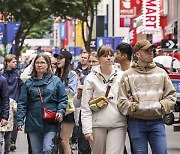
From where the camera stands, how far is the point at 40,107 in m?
9.63

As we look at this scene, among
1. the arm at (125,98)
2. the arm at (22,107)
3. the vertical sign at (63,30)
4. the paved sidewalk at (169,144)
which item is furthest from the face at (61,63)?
the vertical sign at (63,30)

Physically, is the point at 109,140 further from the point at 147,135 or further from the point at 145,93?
the point at 145,93

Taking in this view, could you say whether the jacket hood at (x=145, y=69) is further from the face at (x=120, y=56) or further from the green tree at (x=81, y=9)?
the green tree at (x=81, y=9)

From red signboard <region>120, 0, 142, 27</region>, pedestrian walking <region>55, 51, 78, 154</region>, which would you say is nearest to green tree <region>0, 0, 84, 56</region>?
red signboard <region>120, 0, 142, 27</region>

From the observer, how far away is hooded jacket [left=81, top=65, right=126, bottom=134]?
879cm

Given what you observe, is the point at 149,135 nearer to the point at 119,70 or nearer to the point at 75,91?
the point at 119,70

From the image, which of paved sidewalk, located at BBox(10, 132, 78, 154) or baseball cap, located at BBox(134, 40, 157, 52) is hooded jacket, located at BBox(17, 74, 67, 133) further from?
paved sidewalk, located at BBox(10, 132, 78, 154)

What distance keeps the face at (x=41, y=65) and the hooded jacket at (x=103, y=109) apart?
0.98m

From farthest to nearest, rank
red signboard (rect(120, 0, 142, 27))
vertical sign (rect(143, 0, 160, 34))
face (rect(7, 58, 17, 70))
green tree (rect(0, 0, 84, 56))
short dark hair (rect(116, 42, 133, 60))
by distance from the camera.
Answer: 1. red signboard (rect(120, 0, 142, 27))
2. green tree (rect(0, 0, 84, 56))
3. vertical sign (rect(143, 0, 160, 34))
4. face (rect(7, 58, 17, 70))
5. short dark hair (rect(116, 42, 133, 60))

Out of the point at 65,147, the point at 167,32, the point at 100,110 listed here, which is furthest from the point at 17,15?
the point at 100,110

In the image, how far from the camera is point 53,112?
381 inches

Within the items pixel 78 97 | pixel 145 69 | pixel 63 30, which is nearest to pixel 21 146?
pixel 78 97

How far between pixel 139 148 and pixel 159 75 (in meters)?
0.85

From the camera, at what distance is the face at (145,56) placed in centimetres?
849
